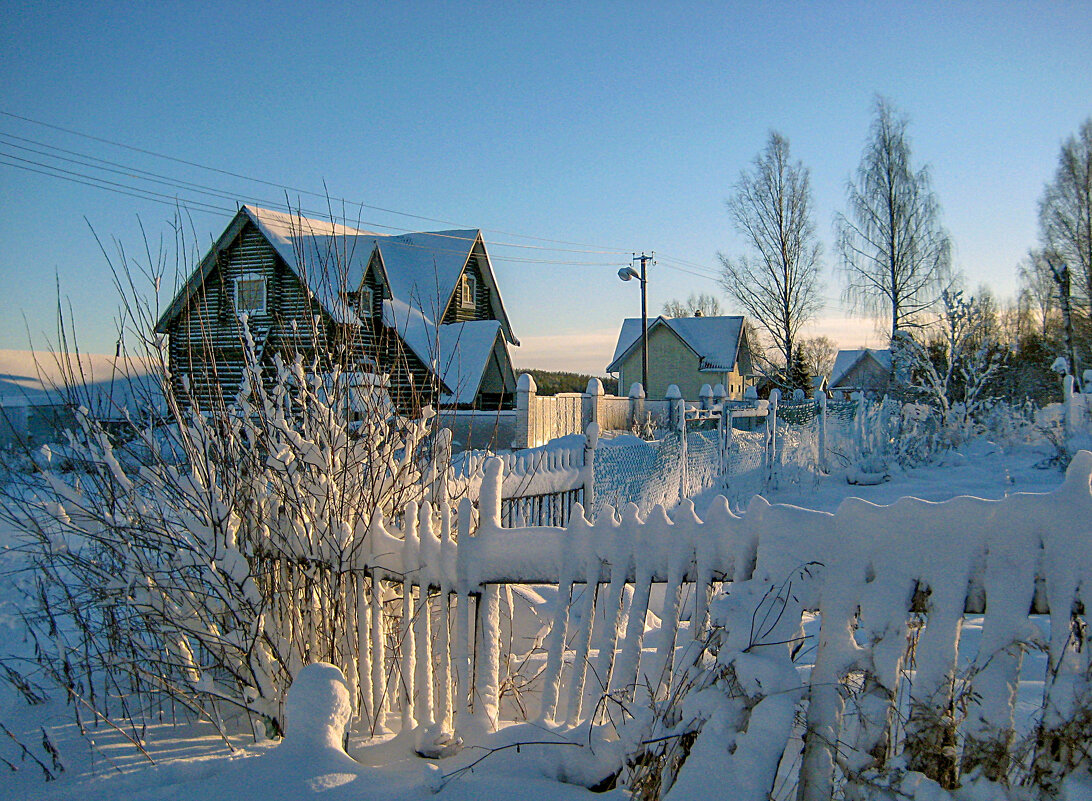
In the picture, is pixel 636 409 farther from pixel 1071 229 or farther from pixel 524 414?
pixel 1071 229

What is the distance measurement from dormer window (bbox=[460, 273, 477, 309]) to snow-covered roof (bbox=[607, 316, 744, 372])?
13663 millimetres

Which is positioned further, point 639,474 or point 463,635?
point 639,474

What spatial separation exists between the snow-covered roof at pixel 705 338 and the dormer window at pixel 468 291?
13663 mm

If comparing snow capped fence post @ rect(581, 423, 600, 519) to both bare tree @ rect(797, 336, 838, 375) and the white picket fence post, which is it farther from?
bare tree @ rect(797, 336, 838, 375)

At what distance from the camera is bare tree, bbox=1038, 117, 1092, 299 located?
24.2m

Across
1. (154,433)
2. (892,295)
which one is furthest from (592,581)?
(892,295)

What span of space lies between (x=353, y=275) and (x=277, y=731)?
1546 cm

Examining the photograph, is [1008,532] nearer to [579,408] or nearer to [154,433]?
[154,433]

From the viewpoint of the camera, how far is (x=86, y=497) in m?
2.88

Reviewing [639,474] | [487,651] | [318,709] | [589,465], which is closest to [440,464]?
[487,651]

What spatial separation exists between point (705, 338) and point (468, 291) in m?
17.4

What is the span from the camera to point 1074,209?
2461cm

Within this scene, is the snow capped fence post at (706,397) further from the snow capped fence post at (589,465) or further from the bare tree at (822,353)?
the bare tree at (822,353)

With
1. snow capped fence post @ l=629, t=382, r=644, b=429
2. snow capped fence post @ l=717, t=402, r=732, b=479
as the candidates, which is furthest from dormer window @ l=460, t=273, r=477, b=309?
snow capped fence post @ l=717, t=402, r=732, b=479
